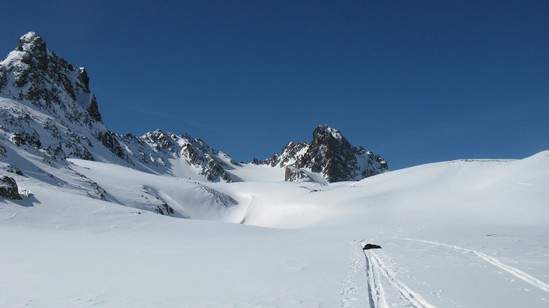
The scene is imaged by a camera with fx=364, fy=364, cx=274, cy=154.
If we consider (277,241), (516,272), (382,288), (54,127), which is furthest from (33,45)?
(516,272)

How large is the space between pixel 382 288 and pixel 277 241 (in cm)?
1408

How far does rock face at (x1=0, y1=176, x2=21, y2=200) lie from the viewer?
83.5ft

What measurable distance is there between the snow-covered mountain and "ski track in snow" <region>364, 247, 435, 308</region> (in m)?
0.06

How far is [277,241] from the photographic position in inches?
915

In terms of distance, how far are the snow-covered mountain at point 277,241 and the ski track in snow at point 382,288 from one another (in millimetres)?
58

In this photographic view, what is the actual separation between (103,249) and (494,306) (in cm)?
1528

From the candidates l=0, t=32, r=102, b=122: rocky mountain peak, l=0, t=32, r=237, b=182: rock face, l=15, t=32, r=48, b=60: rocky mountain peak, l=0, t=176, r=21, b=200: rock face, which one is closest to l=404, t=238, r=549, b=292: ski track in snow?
l=0, t=176, r=21, b=200: rock face

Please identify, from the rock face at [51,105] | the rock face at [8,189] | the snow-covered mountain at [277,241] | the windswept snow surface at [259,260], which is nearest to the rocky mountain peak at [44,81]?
the rock face at [51,105]

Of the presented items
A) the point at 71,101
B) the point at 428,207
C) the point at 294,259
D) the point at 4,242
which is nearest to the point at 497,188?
the point at 428,207

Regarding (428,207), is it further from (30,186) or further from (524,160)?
(30,186)

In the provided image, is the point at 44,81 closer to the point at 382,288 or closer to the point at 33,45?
the point at 33,45

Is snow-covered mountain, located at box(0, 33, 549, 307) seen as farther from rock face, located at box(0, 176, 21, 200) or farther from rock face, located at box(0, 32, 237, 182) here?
rock face, located at box(0, 32, 237, 182)

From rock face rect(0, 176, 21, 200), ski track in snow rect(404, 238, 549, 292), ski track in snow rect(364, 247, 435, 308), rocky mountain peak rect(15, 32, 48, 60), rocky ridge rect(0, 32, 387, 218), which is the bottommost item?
ski track in snow rect(364, 247, 435, 308)

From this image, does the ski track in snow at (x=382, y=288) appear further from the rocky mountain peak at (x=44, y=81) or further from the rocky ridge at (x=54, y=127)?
the rocky mountain peak at (x=44, y=81)
